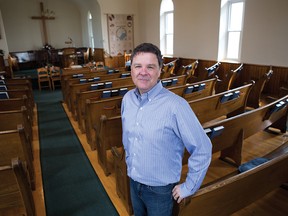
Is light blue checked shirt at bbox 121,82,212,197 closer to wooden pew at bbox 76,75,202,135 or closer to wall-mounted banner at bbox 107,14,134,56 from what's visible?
wooden pew at bbox 76,75,202,135

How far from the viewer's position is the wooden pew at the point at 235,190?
1113 mm

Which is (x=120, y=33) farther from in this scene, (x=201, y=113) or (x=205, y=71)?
(x=201, y=113)

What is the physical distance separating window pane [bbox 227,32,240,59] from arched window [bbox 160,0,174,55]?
2576 millimetres

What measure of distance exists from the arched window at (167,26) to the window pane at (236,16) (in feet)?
8.30

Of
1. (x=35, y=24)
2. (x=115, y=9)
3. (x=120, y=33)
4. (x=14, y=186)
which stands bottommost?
(x=14, y=186)

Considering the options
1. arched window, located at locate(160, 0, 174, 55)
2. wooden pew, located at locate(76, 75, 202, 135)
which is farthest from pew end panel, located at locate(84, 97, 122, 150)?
arched window, located at locate(160, 0, 174, 55)

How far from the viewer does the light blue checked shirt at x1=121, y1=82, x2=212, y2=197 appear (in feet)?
3.22

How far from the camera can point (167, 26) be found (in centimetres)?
841

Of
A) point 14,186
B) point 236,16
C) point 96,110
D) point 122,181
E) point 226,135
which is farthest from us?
point 236,16

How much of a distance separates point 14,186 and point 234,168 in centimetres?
217

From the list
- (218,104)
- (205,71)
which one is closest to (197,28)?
(205,71)

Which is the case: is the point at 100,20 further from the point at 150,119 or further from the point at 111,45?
the point at 150,119

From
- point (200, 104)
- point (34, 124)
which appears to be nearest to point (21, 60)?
point (34, 124)

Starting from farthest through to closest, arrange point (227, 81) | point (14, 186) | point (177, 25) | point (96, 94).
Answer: point (177, 25), point (227, 81), point (96, 94), point (14, 186)
